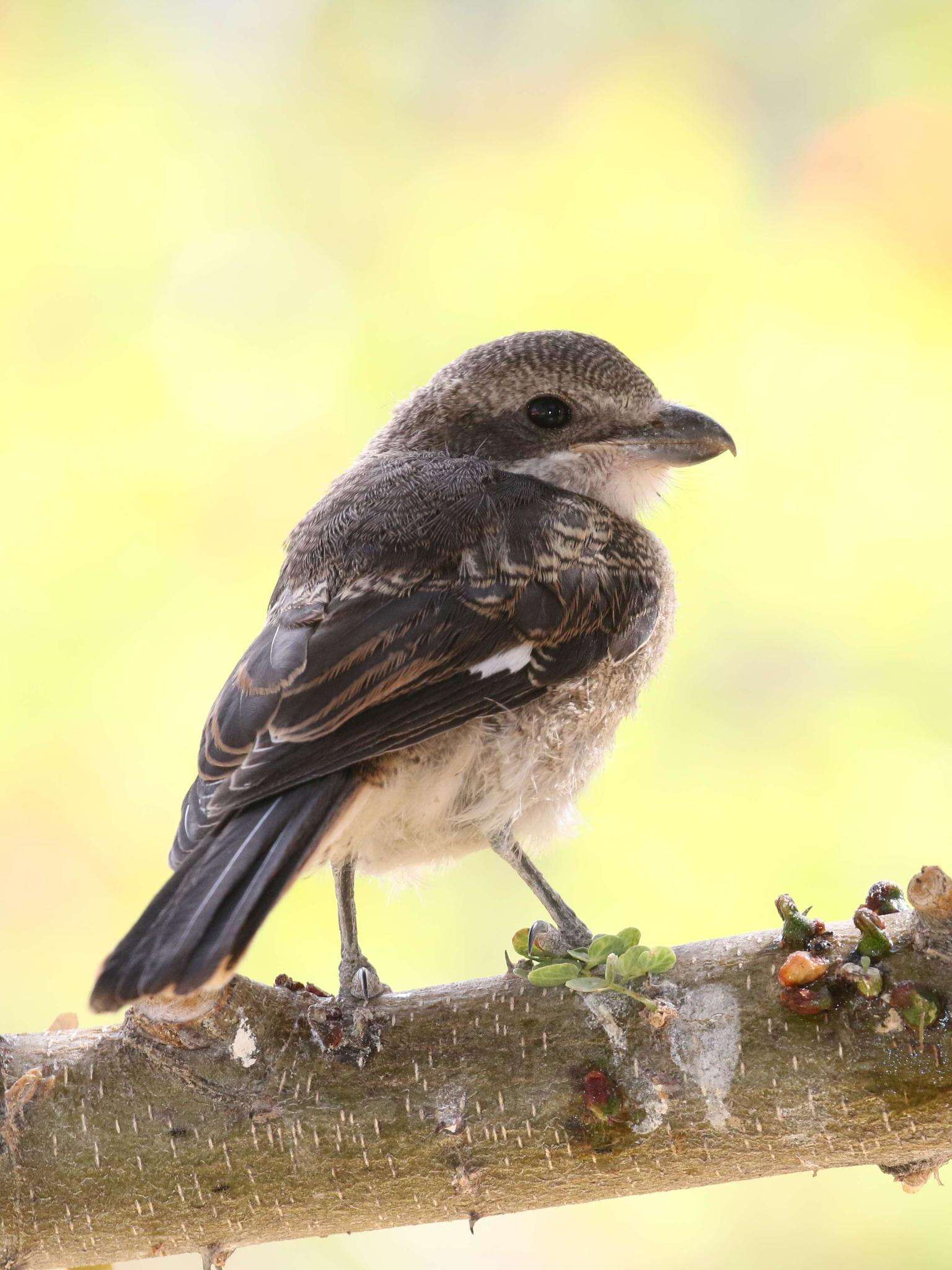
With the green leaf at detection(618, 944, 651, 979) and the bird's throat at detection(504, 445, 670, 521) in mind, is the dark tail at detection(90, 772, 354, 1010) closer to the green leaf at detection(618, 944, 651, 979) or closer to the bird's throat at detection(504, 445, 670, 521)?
the green leaf at detection(618, 944, 651, 979)

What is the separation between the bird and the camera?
6.06 ft

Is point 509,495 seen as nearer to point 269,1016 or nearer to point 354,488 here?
point 354,488

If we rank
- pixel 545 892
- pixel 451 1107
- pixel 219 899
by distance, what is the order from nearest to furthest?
→ pixel 219 899 → pixel 451 1107 → pixel 545 892

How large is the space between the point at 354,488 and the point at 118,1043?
1.09 meters

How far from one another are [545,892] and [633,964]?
1.71 feet

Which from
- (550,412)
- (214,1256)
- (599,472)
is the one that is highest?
(550,412)

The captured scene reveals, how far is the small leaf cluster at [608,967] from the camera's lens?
184 centimetres

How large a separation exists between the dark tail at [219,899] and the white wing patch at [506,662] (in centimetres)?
30

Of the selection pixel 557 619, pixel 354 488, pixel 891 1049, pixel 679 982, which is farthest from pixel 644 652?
pixel 891 1049

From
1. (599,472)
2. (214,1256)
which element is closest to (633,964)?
(214,1256)

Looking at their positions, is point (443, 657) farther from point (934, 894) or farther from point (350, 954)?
point (934, 894)

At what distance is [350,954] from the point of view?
220 cm

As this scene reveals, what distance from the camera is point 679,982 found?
1876 mm

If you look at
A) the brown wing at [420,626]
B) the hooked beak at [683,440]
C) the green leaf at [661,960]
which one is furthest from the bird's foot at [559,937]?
the hooked beak at [683,440]
